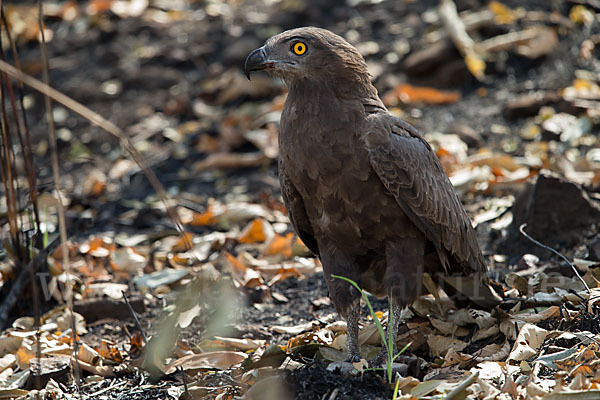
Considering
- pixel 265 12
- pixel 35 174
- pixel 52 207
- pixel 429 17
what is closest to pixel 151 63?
pixel 265 12

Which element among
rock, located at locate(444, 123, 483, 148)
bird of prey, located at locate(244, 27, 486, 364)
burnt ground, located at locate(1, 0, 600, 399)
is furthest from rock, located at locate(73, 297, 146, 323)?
rock, located at locate(444, 123, 483, 148)

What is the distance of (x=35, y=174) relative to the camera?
4.42 meters

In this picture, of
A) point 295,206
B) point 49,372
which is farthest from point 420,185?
point 49,372

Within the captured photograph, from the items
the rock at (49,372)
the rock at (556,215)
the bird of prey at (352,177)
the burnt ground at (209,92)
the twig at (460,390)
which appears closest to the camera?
the twig at (460,390)

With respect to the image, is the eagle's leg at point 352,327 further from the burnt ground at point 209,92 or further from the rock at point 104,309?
the rock at point 104,309

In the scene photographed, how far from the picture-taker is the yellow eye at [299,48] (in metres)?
3.80

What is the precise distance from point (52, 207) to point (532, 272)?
15.5 ft

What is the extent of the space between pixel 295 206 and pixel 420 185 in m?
0.70

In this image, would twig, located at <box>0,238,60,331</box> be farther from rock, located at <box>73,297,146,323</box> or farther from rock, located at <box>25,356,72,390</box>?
rock, located at <box>25,356,72,390</box>

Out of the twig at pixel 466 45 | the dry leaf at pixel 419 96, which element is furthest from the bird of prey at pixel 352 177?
the twig at pixel 466 45

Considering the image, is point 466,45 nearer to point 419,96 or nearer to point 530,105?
point 419,96

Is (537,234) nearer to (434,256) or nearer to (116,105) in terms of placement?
(434,256)

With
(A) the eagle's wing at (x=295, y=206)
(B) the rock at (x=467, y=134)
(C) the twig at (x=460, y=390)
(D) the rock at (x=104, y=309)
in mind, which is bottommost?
(D) the rock at (x=104, y=309)

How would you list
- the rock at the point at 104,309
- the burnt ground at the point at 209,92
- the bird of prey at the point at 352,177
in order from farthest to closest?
the burnt ground at the point at 209,92 < the rock at the point at 104,309 < the bird of prey at the point at 352,177
